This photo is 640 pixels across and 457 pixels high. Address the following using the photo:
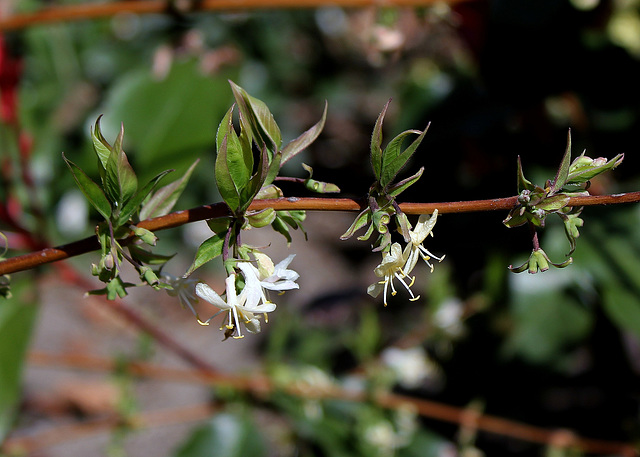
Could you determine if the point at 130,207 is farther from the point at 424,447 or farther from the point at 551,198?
the point at 424,447

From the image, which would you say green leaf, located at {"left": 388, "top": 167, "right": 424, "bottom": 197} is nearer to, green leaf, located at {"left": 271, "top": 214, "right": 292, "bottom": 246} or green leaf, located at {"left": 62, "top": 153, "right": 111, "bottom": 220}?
green leaf, located at {"left": 271, "top": 214, "right": 292, "bottom": 246}

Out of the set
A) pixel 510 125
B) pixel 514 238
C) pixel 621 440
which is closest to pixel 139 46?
pixel 510 125

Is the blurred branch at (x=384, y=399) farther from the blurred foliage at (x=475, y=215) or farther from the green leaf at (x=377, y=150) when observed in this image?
the green leaf at (x=377, y=150)

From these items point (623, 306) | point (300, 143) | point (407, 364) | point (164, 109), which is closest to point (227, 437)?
point (407, 364)

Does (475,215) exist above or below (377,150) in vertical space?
above

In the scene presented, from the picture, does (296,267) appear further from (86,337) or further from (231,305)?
(231,305)

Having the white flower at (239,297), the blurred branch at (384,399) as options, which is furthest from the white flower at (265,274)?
the blurred branch at (384,399)
